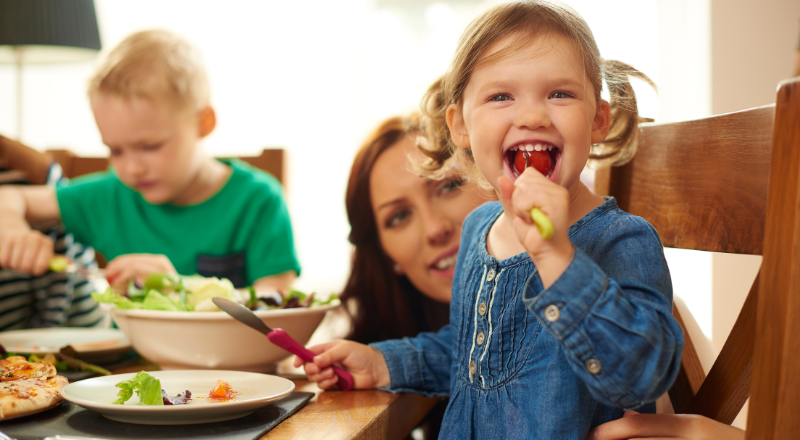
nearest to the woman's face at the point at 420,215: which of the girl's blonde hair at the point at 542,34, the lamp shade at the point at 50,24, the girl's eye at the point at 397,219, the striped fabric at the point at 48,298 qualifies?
the girl's eye at the point at 397,219

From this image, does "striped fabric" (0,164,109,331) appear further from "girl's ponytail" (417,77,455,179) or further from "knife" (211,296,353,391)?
"girl's ponytail" (417,77,455,179)

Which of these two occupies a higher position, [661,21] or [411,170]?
[661,21]

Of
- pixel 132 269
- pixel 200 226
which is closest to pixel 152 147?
pixel 200 226

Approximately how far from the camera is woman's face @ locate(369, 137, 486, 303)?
113 centimetres

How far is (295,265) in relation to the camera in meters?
1.49

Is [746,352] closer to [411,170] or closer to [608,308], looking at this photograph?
[608,308]

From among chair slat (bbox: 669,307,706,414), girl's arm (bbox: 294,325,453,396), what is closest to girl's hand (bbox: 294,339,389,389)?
girl's arm (bbox: 294,325,453,396)

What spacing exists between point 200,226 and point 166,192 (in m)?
0.13

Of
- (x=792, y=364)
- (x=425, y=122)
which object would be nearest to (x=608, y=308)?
(x=792, y=364)

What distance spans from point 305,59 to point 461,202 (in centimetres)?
360

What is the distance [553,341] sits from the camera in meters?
0.66

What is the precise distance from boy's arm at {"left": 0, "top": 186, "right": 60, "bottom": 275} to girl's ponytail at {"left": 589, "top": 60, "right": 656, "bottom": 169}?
3.30 ft

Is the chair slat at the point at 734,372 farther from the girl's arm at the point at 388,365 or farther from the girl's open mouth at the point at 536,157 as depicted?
the girl's arm at the point at 388,365

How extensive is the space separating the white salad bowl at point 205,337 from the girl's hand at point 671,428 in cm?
44
